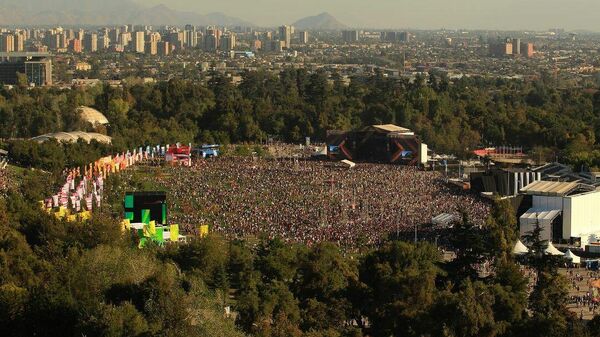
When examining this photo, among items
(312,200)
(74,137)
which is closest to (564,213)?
(312,200)

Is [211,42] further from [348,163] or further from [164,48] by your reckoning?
[348,163]

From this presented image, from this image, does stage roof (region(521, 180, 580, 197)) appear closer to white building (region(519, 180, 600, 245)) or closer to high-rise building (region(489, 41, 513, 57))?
white building (region(519, 180, 600, 245))

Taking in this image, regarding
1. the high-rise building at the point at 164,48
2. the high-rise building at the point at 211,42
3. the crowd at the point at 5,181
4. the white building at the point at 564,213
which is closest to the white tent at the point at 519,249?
the white building at the point at 564,213

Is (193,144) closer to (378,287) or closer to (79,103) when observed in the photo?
(79,103)

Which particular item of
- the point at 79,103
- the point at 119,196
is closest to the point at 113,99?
the point at 79,103

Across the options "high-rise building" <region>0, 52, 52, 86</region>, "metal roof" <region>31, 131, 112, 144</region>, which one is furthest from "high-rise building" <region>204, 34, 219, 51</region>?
"metal roof" <region>31, 131, 112, 144</region>

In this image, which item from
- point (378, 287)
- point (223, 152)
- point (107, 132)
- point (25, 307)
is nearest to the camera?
point (25, 307)
